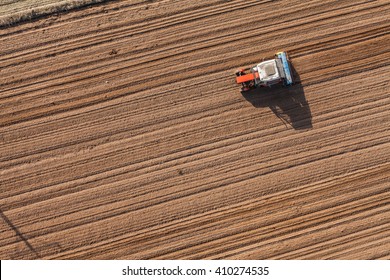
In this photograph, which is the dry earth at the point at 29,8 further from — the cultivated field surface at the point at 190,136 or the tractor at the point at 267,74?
the tractor at the point at 267,74

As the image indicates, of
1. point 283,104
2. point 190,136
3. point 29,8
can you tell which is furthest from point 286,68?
point 29,8

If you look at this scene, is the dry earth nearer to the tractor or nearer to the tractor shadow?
the tractor

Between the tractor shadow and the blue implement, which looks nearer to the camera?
the blue implement

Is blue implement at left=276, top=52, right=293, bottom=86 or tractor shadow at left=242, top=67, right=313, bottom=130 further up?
blue implement at left=276, top=52, right=293, bottom=86

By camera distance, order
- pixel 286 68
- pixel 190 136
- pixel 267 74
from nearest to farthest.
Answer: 1. pixel 267 74
2. pixel 286 68
3. pixel 190 136

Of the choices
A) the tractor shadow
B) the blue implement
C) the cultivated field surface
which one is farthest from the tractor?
the cultivated field surface

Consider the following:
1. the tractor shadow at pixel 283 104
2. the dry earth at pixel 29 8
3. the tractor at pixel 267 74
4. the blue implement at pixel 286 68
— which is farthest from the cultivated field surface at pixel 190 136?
the blue implement at pixel 286 68

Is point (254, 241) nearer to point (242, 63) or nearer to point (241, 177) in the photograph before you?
point (241, 177)

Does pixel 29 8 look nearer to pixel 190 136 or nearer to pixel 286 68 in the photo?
pixel 190 136
